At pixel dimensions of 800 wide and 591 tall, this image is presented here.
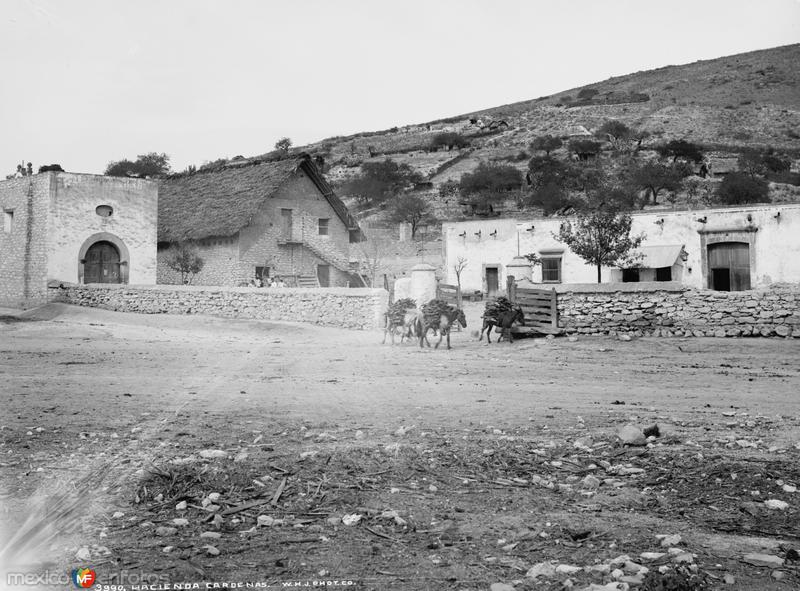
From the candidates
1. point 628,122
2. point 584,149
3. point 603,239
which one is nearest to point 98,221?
point 603,239

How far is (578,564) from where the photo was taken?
3898 mm

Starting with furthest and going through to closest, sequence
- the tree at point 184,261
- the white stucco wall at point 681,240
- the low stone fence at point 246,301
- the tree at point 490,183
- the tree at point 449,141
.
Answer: the tree at point 449,141 → the tree at point 490,183 → the tree at point 184,261 → the white stucco wall at point 681,240 → the low stone fence at point 246,301

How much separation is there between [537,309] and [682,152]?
50380 mm

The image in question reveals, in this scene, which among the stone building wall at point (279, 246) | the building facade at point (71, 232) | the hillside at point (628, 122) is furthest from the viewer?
the hillside at point (628, 122)

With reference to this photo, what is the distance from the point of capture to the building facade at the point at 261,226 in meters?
32.8

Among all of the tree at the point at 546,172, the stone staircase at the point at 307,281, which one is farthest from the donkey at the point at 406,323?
the tree at the point at 546,172

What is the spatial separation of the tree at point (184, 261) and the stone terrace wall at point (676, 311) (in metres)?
19.4

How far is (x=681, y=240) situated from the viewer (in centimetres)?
3144

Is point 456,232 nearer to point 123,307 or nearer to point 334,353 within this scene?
point 123,307

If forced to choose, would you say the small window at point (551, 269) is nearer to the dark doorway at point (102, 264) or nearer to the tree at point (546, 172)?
the dark doorway at point (102, 264)

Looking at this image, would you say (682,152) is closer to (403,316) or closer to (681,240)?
(681,240)

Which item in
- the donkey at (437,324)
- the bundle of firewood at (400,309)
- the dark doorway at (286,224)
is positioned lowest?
the donkey at (437,324)

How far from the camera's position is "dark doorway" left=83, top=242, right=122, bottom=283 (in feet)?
88.7

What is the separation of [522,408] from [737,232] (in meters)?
25.7
